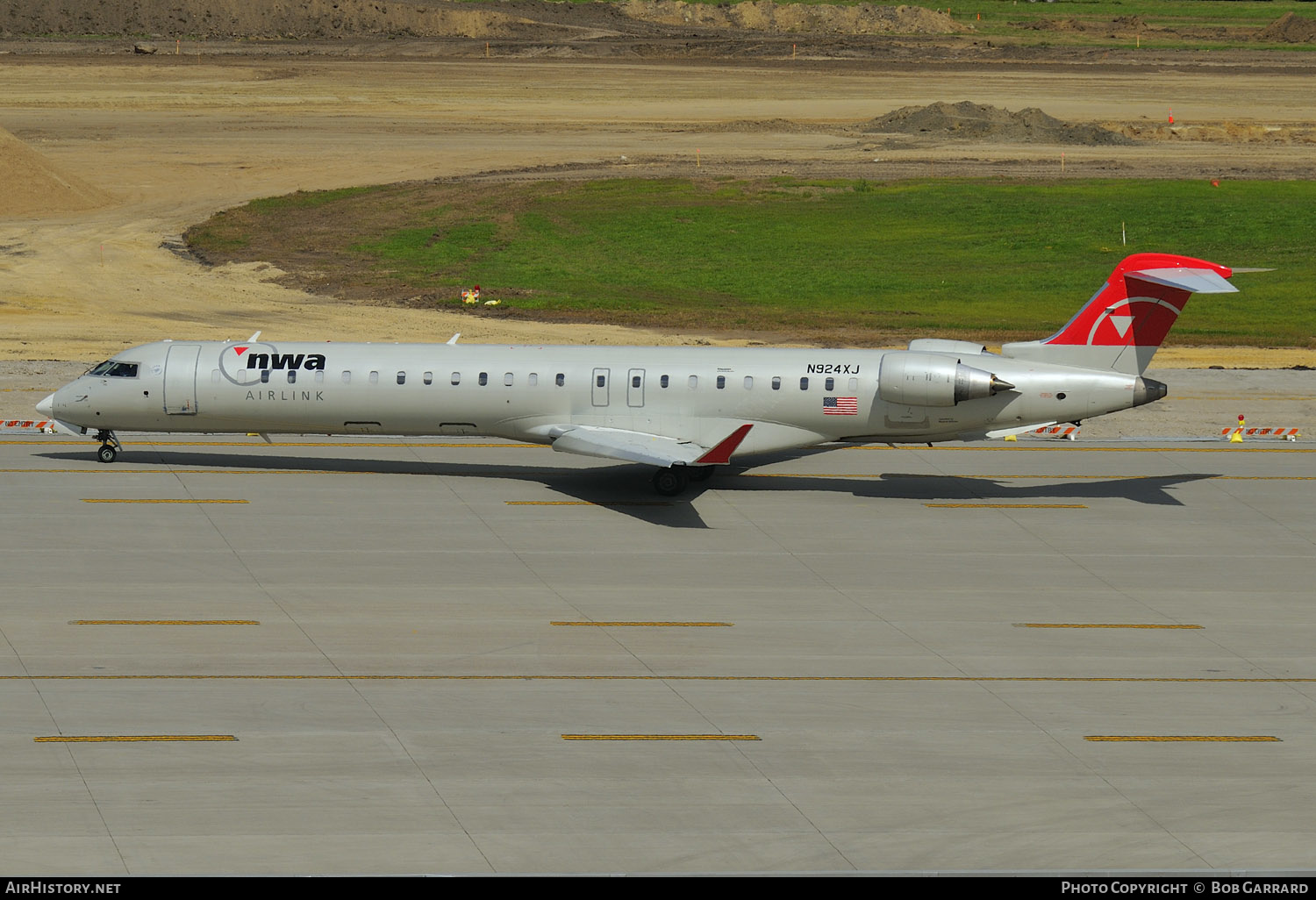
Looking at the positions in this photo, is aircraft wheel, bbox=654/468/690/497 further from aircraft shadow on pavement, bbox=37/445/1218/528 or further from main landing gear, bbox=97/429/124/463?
main landing gear, bbox=97/429/124/463

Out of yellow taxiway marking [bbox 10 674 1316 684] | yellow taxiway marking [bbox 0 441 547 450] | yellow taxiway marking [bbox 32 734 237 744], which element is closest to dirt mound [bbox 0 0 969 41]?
yellow taxiway marking [bbox 0 441 547 450]

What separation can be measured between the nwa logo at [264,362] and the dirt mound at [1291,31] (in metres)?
127

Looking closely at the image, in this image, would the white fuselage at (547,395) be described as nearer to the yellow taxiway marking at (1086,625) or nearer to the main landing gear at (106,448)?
the main landing gear at (106,448)

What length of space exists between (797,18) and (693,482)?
390 feet

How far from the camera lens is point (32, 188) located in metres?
70.6

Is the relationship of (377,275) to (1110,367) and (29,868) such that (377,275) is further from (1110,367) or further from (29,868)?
(29,868)

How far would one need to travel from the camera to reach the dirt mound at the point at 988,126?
91.8m

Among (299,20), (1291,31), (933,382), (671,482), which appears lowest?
(671,482)

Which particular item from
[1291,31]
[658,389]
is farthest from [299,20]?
[658,389]

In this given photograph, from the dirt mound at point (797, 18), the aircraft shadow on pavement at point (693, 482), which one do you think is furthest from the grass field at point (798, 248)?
the dirt mound at point (797, 18)

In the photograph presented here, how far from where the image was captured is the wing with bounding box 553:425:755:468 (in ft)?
108

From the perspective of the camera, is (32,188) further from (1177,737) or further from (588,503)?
(1177,737)

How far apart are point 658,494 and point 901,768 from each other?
1445 centimetres

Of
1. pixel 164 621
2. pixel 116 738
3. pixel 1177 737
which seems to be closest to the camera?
pixel 116 738
